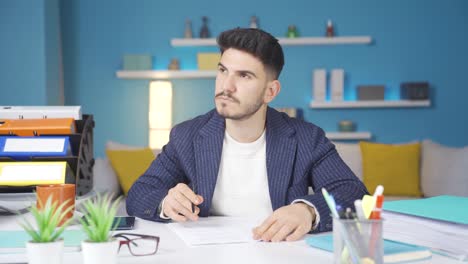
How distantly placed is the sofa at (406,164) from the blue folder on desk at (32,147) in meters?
2.65

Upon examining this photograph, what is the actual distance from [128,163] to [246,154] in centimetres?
252

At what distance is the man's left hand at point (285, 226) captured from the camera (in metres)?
1.40

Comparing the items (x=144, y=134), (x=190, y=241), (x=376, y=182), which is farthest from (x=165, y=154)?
(x=144, y=134)

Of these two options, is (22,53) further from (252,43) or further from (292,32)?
(252,43)

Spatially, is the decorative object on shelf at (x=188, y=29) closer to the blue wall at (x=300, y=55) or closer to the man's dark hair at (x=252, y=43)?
the blue wall at (x=300, y=55)

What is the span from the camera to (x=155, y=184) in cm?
195

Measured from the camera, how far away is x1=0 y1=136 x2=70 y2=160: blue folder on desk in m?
1.81

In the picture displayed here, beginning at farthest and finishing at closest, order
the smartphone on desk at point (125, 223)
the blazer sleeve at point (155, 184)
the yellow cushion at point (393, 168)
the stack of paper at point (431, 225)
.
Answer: the yellow cushion at point (393, 168)
the blazer sleeve at point (155, 184)
the smartphone on desk at point (125, 223)
the stack of paper at point (431, 225)

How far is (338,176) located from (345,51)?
407 centimetres

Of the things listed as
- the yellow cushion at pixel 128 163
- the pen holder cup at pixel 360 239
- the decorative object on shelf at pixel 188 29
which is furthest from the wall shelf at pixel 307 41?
the pen holder cup at pixel 360 239

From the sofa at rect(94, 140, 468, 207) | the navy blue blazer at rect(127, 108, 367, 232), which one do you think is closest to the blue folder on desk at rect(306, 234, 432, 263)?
the navy blue blazer at rect(127, 108, 367, 232)

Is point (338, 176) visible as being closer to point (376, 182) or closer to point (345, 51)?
point (376, 182)

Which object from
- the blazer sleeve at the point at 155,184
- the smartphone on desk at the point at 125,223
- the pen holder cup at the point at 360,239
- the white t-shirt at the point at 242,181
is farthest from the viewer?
the white t-shirt at the point at 242,181

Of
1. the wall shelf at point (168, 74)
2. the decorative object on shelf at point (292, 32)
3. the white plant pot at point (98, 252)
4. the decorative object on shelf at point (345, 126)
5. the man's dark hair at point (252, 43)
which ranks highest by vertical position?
the decorative object on shelf at point (292, 32)
